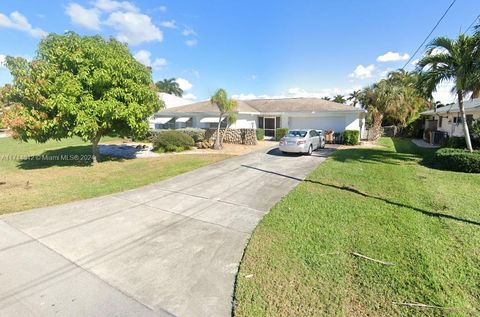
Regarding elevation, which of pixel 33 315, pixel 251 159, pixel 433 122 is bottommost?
pixel 33 315

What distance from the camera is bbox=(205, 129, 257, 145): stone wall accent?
20109 millimetres

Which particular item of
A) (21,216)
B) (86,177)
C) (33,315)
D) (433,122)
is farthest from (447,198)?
(433,122)

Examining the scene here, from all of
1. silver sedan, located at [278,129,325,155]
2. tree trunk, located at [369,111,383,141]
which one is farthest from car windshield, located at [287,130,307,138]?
tree trunk, located at [369,111,383,141]

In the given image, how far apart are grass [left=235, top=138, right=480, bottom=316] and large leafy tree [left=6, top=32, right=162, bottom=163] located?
28.9 ft

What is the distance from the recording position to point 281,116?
23.6 meters

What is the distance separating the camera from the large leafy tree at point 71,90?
411 inches

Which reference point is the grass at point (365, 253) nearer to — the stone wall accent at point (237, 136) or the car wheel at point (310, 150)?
the car wheel at point (310, 150)

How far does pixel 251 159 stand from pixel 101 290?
428 inches

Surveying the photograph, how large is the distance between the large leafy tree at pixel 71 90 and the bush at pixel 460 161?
13.4 meters

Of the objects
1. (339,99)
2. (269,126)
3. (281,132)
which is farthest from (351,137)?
(339,99)

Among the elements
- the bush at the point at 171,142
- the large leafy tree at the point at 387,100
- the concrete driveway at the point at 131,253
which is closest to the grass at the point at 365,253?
the concrete driveway at the point at 131,253

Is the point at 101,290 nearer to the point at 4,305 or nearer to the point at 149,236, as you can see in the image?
the point at 4,305

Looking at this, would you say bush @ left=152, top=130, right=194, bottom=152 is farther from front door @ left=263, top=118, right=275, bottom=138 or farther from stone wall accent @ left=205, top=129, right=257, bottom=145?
front door @ left=263, top=118, right=275, bottom=138

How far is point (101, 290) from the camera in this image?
11.6ft
